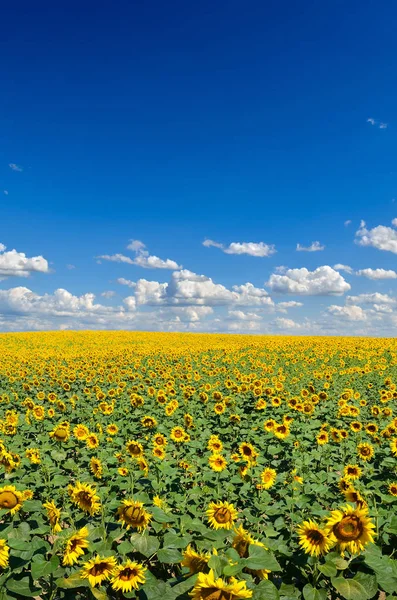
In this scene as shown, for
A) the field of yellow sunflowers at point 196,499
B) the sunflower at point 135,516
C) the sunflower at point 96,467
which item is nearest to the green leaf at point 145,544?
the field of yellow sunflowers at point 196,499

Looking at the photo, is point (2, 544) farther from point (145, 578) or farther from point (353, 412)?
point (353, 412)

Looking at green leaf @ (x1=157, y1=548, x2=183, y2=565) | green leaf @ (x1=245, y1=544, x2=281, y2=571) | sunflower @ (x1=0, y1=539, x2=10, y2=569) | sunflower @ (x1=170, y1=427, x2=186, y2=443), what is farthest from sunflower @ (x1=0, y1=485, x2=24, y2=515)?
sunflower @ (x1=170, y1=427, x2=186, y2=443)

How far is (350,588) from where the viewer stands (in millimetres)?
2980

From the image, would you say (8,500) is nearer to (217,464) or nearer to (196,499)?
(196,499)

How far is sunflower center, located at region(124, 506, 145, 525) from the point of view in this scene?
3.82 m

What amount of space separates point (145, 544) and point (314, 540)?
54.2 inches

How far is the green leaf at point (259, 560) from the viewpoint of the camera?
2.75m

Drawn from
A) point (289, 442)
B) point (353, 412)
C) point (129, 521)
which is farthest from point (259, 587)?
point (353, 412)

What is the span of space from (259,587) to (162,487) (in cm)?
286

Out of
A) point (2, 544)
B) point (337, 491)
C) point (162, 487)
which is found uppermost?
point (2, 544)

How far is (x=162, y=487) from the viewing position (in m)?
5.45

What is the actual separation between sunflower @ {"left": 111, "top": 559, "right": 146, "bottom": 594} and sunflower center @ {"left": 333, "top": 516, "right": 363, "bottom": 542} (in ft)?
4.93

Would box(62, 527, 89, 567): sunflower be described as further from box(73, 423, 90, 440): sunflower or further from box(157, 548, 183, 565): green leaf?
box(73, 423, 90, 440): sunflower

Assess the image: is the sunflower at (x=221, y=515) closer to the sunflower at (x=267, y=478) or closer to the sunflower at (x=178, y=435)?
the sunflower at (x=267, y=478)
